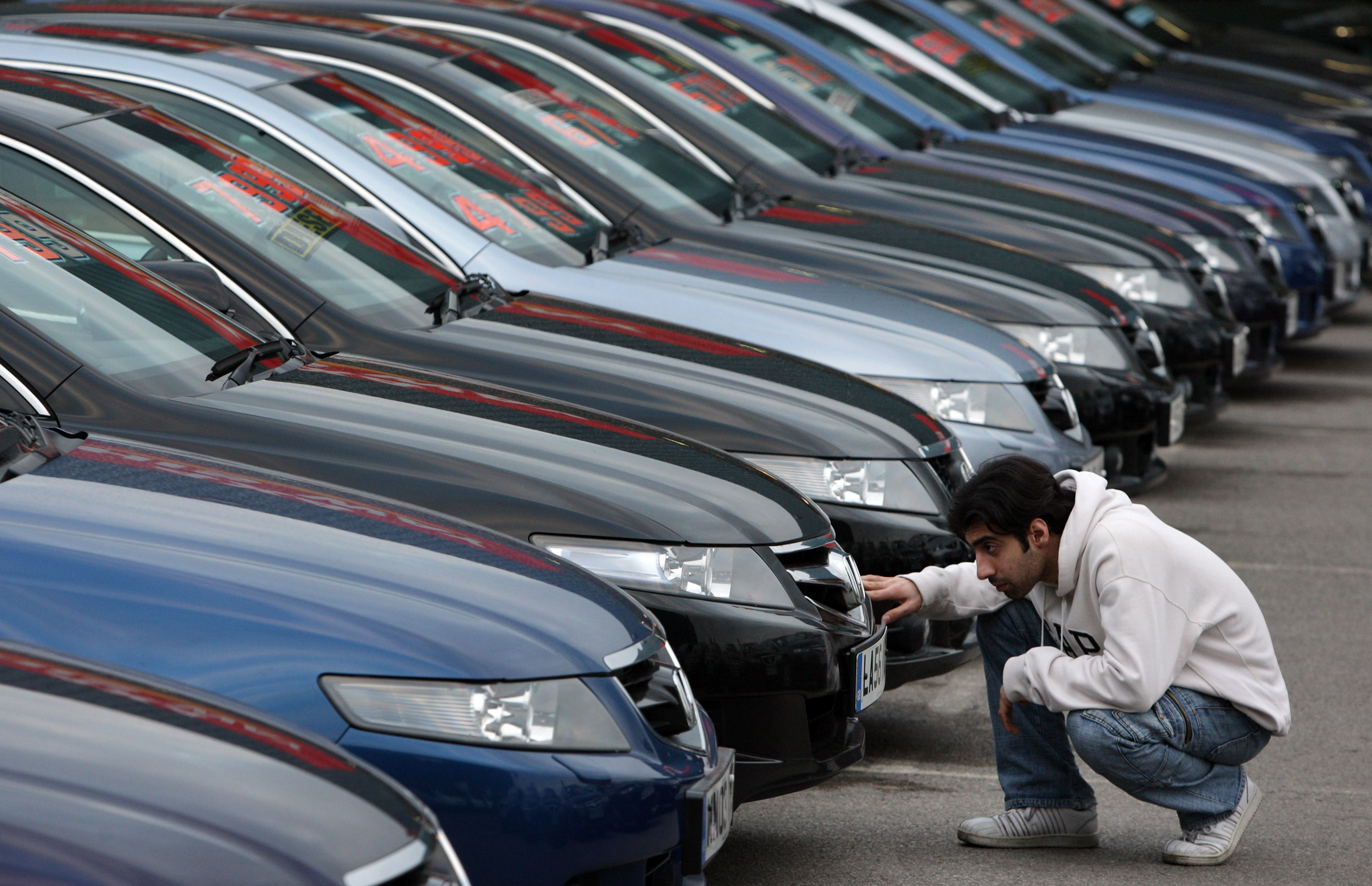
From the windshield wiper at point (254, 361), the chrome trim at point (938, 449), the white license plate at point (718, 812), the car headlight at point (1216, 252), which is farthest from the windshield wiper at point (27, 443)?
the car headlight at point (1216, 252)

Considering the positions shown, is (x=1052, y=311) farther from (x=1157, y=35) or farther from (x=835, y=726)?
(x=1157, y=35)

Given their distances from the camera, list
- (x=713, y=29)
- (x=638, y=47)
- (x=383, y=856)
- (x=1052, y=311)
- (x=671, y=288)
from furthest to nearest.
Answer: (x=713, y=29)
(x=638, y=47)
(x=1052, y=311)
(x=671, y=288)
(x=383, y=856)

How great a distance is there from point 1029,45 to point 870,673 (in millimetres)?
9517

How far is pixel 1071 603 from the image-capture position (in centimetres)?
381

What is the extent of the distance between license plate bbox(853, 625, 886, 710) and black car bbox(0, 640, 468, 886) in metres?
1.59

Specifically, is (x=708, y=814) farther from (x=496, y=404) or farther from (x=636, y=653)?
(x=496, y=404)

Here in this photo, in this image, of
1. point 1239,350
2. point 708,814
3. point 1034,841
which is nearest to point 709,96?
point 1239,350

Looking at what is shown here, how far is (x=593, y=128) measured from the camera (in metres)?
6.78

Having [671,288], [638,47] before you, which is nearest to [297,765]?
[671,288]

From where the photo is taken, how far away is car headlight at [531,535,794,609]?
3523 mm

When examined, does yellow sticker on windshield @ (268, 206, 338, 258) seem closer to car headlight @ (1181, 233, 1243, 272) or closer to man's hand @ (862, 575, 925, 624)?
man's hand @ (862, 575, 925, 624)

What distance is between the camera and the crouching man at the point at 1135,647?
3650mm

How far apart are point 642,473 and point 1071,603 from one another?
97 centimetres

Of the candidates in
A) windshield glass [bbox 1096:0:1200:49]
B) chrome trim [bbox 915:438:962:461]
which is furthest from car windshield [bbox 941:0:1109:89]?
chrome trim [bbox 915:438:962:461]
